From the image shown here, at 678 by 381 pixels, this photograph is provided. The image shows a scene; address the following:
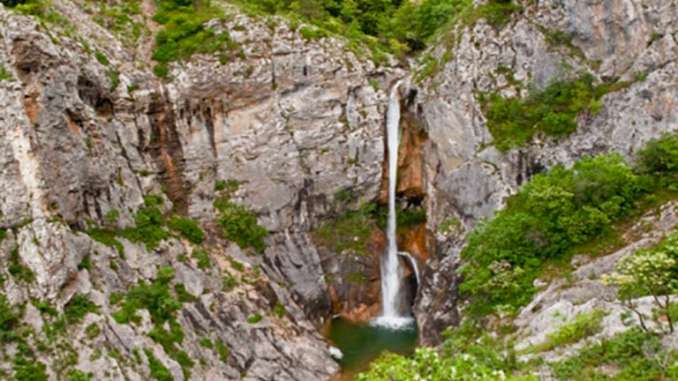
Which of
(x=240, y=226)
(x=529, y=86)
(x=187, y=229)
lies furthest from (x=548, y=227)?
(x=187, y=229)

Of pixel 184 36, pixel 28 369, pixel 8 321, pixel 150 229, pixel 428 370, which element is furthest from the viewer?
pixel 184 36

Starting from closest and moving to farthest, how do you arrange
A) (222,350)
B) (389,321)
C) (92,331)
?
(92,331) < (222,350) < (389,321)

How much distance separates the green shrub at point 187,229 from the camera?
2342 centimetres

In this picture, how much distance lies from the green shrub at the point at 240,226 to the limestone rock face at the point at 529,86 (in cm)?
752

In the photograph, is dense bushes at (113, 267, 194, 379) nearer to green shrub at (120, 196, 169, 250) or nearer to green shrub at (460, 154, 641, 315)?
green shrub at (120, 196, 169, 250)

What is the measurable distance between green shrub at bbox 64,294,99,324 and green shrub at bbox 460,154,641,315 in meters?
11.7

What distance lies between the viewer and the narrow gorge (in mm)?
16859

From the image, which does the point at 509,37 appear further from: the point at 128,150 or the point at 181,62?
the point at 128,150

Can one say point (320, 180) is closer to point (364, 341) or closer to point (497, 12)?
point (364, 341)

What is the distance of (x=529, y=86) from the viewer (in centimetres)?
2358

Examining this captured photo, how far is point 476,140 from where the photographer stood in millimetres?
24031

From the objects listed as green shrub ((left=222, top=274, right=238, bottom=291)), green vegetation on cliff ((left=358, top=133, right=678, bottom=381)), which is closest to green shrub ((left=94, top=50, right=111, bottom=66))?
green shrub ((left=222, top=274, right=238, bottom=291))

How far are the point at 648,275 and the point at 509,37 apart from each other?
16608 millimetres

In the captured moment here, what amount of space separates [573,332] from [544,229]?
5.44 meters
